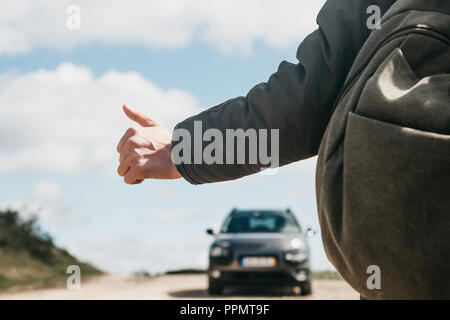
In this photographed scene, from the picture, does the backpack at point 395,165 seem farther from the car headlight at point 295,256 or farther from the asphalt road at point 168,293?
the car headlight at point 295,256

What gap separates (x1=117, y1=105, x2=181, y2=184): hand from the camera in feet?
6.93

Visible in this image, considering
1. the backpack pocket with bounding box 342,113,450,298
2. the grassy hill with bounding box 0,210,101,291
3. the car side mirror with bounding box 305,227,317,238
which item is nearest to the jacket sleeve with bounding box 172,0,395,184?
the backpack pocket with bounding box 342,113,450,298

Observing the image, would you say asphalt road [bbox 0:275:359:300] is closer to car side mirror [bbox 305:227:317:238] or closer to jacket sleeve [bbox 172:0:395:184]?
car side mirror [bbox 305:227:317:238]

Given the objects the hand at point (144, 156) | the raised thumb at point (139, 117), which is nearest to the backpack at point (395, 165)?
the hand at point (144, 156)

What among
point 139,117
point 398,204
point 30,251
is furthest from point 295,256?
point 30,251

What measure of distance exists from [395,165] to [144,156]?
0.94 metres

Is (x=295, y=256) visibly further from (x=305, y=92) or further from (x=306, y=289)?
(x=305, y=92)

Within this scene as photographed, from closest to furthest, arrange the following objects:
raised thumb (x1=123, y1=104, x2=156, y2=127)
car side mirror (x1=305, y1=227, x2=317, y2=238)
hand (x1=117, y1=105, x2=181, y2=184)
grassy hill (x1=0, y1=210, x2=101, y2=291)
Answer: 1. hand (x1=117, y1=105, x2=181, y2=184)
2. raised thumb (x1=123, y1=104, x2=156, y2=127)
3. car side mirror (x1=305, y1=227, x2=317, y2=238)
4. grassy hill (x1=0, y1=210, x2=101, y2=291)

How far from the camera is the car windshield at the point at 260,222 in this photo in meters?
13.2

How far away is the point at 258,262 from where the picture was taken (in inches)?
467

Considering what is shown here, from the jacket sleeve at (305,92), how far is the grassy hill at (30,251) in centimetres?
1982

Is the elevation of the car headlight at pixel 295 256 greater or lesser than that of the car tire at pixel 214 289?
greater

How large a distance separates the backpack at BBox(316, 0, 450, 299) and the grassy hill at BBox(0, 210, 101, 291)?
2025cm
